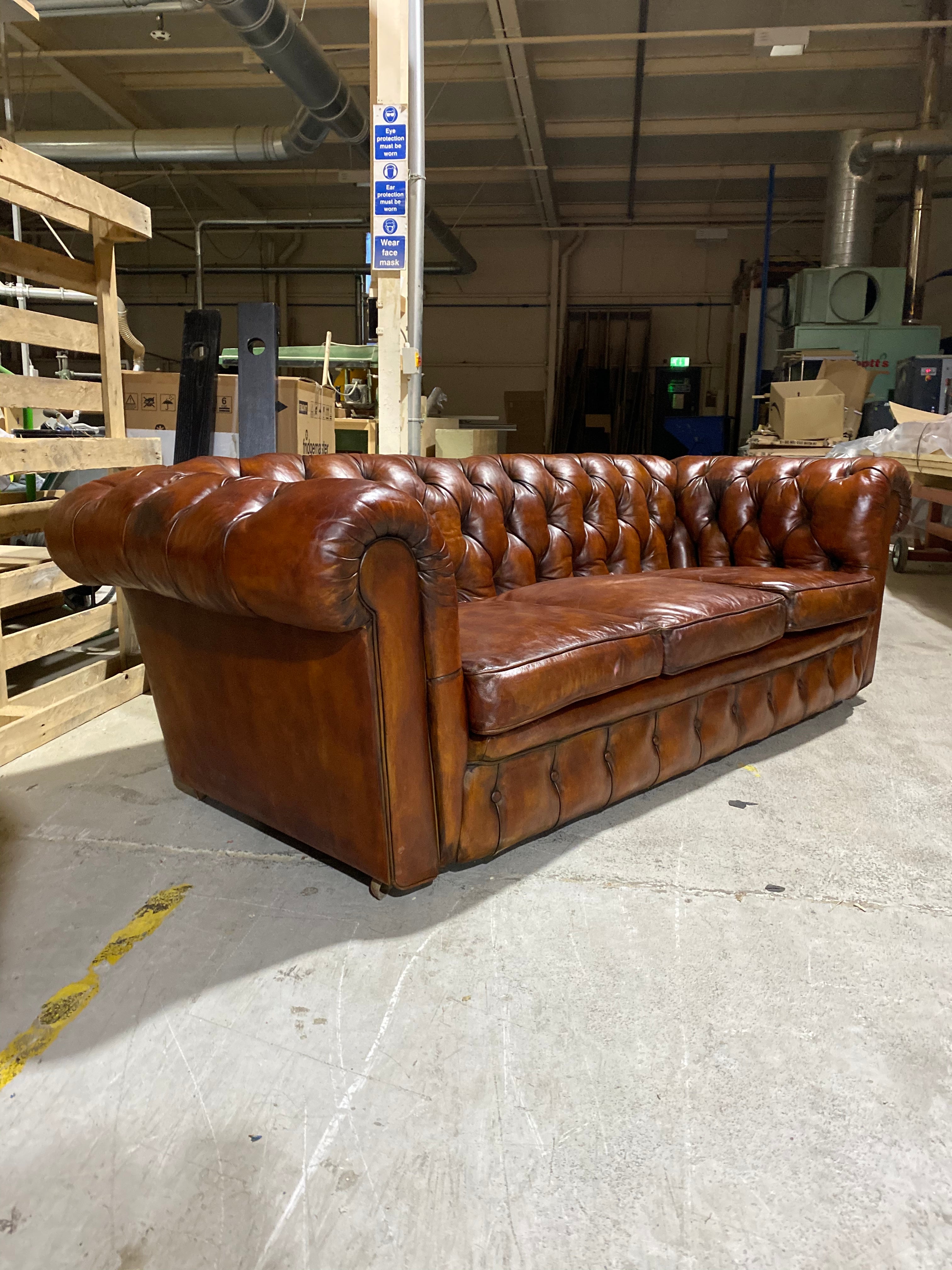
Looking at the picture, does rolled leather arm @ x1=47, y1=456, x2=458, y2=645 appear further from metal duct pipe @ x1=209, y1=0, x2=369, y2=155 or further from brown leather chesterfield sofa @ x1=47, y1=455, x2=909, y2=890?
metal duct pipe @ x1=209, y1=0, x2=369, y2=155

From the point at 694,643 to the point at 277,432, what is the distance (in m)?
2.66

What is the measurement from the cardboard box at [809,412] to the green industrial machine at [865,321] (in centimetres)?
151

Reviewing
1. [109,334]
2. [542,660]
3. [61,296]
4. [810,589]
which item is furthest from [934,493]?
[61,296]

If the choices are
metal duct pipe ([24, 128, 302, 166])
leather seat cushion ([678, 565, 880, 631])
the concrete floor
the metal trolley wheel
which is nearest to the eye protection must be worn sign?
leather seat cushion ([678, 565, 880, 631])

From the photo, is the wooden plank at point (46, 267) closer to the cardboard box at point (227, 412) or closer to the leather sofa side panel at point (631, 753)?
the cardboard box at point (227, 412)

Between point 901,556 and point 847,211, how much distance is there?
12.1 ft

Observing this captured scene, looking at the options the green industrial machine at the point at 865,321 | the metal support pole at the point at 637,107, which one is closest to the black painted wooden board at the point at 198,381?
the metal support pole at the point at 637,107

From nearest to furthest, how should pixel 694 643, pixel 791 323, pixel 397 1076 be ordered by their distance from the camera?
pixel 397 1076
pixel 694 643
pixel 791 323

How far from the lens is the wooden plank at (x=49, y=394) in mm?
2229

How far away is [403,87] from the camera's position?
10.7 ft

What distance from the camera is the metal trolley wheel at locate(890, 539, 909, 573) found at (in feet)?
17.8

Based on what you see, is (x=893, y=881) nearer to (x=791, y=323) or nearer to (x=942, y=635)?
(x=942, y=635)

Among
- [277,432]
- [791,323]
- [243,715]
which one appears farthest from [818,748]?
[791,323]

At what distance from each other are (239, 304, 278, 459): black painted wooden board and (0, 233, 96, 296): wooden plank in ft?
2.96
